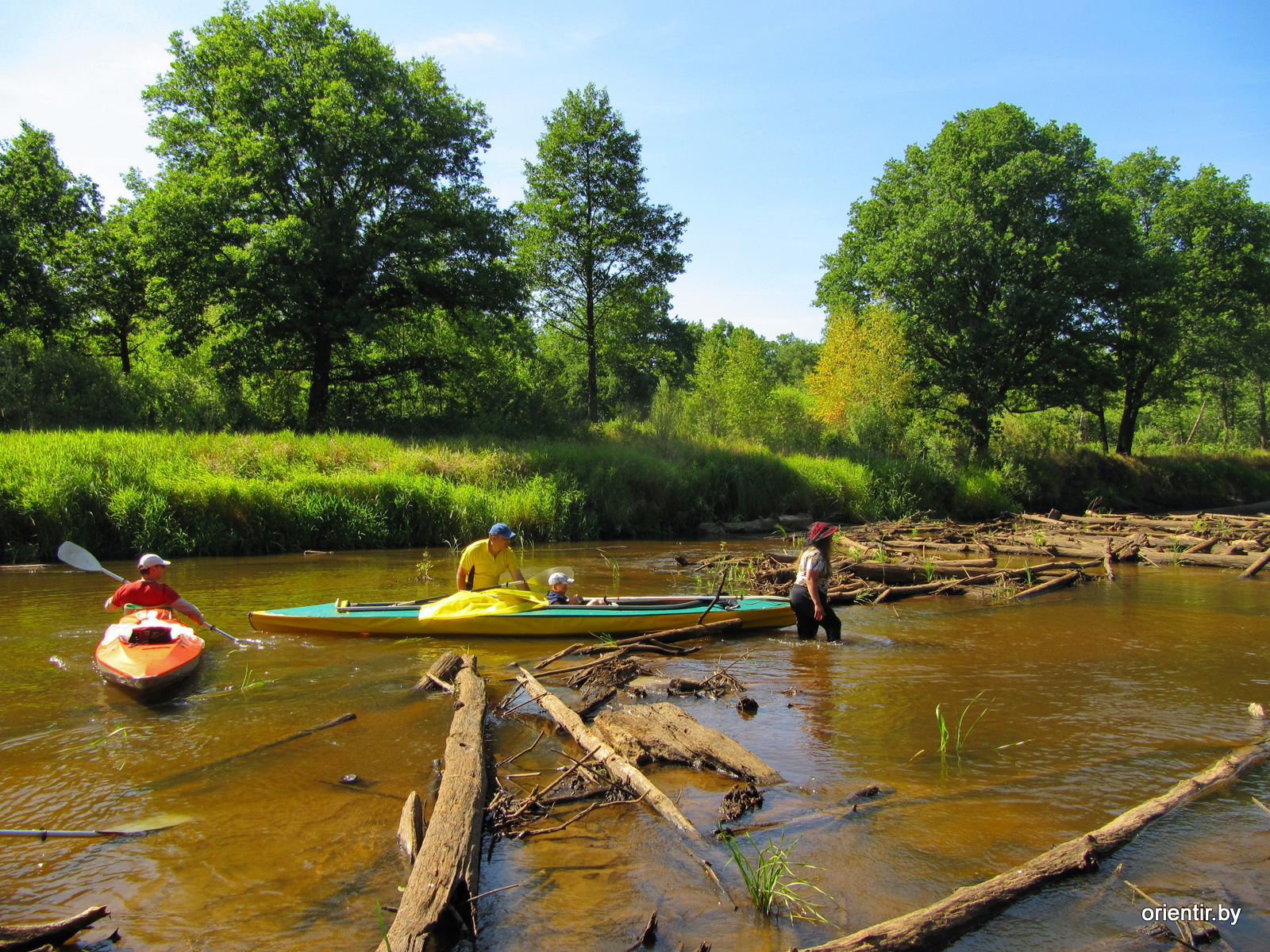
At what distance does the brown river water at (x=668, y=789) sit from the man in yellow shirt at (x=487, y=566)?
802 millimetres

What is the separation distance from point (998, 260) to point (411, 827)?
Answer: 2691 centimetres

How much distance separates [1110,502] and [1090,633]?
809 inches

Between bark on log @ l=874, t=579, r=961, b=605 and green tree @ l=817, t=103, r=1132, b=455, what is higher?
green tree @ l=817, t=103, r=1132, b=455

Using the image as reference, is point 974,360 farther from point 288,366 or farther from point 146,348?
point 146,348

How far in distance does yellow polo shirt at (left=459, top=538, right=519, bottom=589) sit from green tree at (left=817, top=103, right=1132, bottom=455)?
21.6 meters

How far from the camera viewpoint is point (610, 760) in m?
4.43

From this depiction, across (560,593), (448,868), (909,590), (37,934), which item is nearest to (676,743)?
(448,868)

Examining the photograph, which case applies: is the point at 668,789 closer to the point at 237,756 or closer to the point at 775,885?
the point at 775,885

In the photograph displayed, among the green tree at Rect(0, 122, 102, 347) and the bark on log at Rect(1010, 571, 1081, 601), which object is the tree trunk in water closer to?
the green tree at Rect(0, 122, 102, 347)

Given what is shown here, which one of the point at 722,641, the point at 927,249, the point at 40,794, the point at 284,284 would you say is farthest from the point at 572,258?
the point at 40,794

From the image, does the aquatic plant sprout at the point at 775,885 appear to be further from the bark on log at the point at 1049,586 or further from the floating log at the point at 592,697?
the bark on log at the point at 1049,586

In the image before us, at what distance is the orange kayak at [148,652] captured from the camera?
6.13m

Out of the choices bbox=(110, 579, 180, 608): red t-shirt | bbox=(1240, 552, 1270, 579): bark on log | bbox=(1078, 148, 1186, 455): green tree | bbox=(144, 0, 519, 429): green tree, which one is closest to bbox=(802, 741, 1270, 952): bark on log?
bbox=(110, 579, 180, 608): red t-shirt

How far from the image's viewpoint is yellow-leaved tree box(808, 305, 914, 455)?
2555cm
